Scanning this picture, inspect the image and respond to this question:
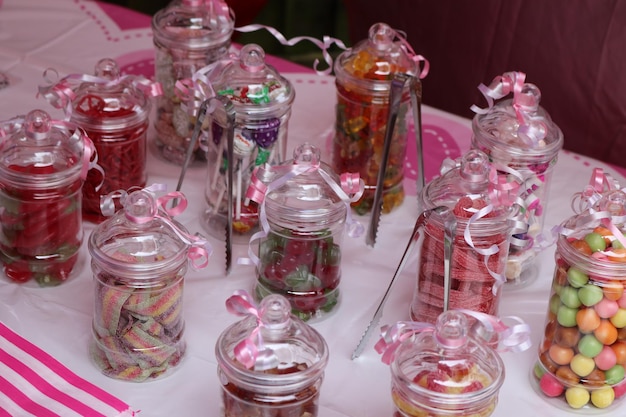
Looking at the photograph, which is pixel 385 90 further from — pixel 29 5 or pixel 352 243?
pixel 29 5

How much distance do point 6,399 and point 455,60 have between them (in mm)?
1720

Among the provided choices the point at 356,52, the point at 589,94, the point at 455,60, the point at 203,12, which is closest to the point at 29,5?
the point at 203,12

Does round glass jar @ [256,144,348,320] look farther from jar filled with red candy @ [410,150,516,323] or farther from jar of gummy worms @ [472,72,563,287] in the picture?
jar of gummy worms @ [472,72,563,287]

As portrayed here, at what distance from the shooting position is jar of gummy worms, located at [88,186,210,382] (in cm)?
112

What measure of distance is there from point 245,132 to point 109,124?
0.69ft

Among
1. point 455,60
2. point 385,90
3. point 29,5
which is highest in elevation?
point 385,90

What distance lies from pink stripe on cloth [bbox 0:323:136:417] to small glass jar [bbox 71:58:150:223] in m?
0.34

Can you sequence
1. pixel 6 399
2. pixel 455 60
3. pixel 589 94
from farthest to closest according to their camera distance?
pixel 455 60, pixel 589 94, pixel 6 399

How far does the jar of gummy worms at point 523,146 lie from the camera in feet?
4.43

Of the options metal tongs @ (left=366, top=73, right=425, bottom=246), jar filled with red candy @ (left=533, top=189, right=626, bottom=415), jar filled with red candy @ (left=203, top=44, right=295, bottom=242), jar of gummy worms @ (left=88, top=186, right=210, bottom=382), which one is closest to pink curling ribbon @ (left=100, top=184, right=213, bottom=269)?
jar of gummy worms @ (left=88, top=186, right=210, bottom=382)

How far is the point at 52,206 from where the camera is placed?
1273 mm

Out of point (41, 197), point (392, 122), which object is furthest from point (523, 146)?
point (41, 197)

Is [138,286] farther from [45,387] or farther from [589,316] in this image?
[589,316]

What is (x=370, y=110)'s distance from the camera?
4.80 feet
